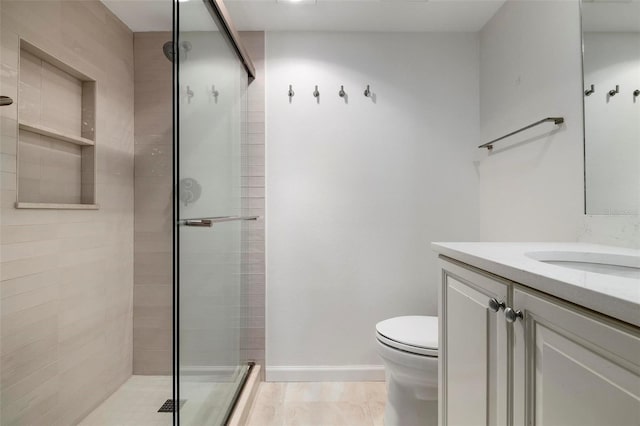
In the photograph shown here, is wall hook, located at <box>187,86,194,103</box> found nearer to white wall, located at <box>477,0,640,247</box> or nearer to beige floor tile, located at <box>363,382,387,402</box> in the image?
white wall, located at <box>477,0,640,247</box>

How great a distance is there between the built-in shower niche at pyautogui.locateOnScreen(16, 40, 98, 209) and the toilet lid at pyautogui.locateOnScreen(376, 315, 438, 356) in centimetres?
160

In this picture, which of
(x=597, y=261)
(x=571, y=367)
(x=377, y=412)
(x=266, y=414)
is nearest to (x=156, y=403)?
(x=266, y=414)

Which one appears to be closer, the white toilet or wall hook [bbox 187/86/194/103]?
wall hook [bbox 187/86/194/103]

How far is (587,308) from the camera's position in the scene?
55cm

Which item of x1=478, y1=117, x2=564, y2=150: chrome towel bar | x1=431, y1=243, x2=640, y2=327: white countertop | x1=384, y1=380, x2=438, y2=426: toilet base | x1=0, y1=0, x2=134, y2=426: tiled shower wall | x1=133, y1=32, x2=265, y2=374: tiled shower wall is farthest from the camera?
x1=133, y1=32, x2=265, y2=374: tiled shower wall

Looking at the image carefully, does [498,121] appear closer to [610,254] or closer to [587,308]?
[610,254]

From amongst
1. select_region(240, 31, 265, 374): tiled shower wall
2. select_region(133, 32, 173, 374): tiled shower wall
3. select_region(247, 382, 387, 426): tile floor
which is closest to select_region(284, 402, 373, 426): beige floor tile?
select_region(247, 382, 387, 426): tile floor

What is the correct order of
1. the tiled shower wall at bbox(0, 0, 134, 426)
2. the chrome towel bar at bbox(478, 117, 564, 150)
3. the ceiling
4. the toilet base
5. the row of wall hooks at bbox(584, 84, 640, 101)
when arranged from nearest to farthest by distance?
1. the row of wall hooks at bbox(584, 84, 640, 101)
2. the tiled shower wall at bbox(0, 0, 134, 426)
3. the chrome towel bar at bbox(478, 117, 564, 150)
4. the toilet base
5. the ceiling

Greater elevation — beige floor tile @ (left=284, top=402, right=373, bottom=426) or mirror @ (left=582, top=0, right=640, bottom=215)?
mirror @ (left=582, top=0, right=640, bottom=215)

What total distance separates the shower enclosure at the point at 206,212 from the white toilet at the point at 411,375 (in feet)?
2.51

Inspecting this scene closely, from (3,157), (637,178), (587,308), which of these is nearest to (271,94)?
(3,157)

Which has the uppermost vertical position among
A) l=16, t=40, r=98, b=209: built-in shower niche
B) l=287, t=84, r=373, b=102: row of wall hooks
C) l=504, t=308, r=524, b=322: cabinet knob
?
l=287, t=84, r=373, b=102: row of wall hooks

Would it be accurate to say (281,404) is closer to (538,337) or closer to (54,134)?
(538,337)

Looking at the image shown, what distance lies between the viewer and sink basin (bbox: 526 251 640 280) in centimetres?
95
